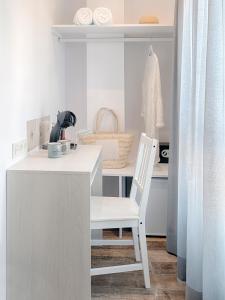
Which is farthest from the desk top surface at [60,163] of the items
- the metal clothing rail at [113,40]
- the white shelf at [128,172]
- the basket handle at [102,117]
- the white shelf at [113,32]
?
the metal clothing rail at [113,40]

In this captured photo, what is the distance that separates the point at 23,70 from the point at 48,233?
98 cm

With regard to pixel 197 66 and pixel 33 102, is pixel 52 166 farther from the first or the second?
pixel 197 66

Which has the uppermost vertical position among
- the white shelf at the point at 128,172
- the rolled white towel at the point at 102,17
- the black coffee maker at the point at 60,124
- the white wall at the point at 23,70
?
the rolled white towel at the point at 102,17

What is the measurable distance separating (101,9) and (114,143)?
1.11 m

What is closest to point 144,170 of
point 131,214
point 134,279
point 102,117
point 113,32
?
point 131,214

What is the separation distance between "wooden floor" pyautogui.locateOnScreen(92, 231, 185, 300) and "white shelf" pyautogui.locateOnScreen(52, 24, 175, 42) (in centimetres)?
180

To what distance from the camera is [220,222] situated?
167 cm

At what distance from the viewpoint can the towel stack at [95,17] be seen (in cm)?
306

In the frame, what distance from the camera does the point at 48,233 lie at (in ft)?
6.14

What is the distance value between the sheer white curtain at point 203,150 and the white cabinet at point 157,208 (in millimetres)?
659

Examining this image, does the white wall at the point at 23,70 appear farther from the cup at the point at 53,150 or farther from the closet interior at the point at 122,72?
the closet interior at the point at 122,72

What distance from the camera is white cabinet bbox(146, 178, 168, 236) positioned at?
3150 millimetres

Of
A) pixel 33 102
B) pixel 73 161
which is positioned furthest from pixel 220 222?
pixel 33 102

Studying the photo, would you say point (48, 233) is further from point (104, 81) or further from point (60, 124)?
point (104, 81)
